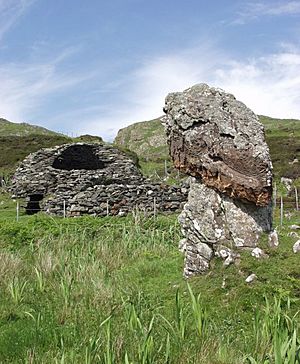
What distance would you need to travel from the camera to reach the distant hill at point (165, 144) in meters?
44.7

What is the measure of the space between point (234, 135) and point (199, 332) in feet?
13.7

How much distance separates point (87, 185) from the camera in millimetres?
25625

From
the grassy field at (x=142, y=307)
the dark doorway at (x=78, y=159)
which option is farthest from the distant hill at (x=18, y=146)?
the grassy field at (x=142, y=307)

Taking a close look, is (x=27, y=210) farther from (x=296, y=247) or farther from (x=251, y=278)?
(x=251, y=278)

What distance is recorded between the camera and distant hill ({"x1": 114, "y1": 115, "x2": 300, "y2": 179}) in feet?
147

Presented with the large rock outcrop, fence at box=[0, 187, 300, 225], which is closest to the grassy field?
the large rock outcrop

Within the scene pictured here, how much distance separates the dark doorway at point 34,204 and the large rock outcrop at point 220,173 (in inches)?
656

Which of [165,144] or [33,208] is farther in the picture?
[165,144]

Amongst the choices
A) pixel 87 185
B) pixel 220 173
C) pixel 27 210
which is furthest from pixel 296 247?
pixel 27 210

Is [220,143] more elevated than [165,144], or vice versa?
[165,144]

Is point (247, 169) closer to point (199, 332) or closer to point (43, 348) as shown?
point (199, 332)

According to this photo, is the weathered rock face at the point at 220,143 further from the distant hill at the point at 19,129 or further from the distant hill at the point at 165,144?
the distant hill at the point at 19,129

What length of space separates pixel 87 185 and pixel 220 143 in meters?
17.6

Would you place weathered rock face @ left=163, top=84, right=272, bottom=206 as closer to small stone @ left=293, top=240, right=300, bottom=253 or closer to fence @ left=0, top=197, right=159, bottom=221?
small stone @ left=293, top=240, right=300, bottom=253
